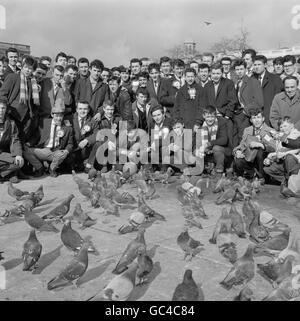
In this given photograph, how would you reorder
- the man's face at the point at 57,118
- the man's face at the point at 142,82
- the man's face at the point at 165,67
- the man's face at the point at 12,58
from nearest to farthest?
the man's face at the point at 57,118 → the man's face at the point at 12,58 → the man's face at the point at 142,82 → the man's face at the point at 165,67

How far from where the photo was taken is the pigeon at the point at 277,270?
3.41 metres

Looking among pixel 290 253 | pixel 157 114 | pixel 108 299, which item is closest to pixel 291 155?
pixel 157 114

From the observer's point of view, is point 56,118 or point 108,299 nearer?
point 108,299

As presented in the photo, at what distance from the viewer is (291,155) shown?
6.98 m

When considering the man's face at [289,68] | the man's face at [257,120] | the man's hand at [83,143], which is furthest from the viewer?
the man's hand at [83,143]

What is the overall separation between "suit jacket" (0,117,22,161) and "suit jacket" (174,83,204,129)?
3.06 m

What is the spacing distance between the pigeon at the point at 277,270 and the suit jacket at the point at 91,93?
5855 millimetres

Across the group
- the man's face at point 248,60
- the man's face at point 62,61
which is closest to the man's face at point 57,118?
the man's face at point 62,61

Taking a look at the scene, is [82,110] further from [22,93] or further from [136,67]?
[136,67]

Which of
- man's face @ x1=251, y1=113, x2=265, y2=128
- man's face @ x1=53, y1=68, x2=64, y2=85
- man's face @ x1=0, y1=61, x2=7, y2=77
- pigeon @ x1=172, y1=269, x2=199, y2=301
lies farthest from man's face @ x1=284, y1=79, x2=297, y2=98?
man's face @ x1=0, y1=61, x2=7, y2=77

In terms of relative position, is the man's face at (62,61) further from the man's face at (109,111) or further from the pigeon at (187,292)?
the pigeon at (187,292)

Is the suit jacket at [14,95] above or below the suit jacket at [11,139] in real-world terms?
above
